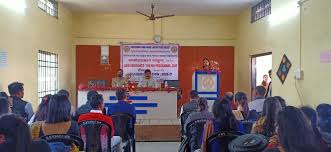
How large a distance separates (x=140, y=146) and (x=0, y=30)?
3080mm

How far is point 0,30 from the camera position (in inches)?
239

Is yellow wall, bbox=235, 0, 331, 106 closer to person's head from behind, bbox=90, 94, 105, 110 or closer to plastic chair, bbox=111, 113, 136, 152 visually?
plastic chair, bbox=111, 113, 136, 152

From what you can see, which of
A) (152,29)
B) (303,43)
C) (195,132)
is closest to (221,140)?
(195,132)

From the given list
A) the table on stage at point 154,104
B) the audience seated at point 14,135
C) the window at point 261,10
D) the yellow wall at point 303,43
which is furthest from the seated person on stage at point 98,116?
the window at point 261,10

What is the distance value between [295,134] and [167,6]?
28.0 feet

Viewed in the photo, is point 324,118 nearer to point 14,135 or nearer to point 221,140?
point 221,140

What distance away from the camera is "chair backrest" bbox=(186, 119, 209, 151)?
433cm

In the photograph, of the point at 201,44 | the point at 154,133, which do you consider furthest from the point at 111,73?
the point at 154,133

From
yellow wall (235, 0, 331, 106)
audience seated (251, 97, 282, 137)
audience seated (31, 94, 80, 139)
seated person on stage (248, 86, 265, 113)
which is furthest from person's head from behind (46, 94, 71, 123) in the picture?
yellow wall (235, 0, 331, 106)

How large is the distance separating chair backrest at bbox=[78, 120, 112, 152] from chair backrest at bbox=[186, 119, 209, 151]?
91cm

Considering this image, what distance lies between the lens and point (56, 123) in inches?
131

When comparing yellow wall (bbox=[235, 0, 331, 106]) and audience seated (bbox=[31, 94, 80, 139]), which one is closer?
audience seated (bbox=[31, 94, 80, 139])

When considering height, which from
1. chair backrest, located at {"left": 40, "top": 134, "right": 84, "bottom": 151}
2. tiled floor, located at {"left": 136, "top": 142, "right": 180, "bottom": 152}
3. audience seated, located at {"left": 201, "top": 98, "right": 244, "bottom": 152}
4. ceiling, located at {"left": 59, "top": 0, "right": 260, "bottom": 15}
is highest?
ceiling, located at {"left": 59, "top": 0, "right": 260, "bottom": 15}

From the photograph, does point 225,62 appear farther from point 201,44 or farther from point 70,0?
point 70,0
